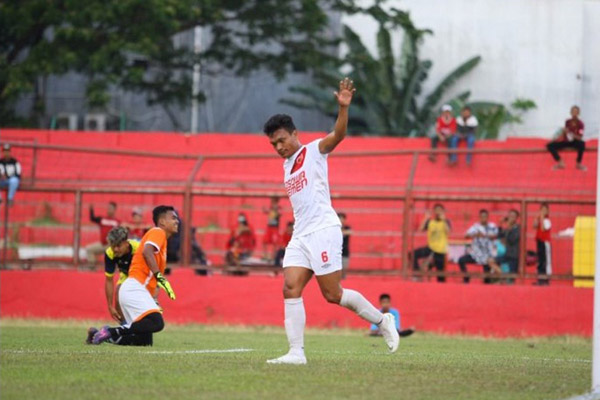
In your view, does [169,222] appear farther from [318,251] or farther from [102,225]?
[102,225]

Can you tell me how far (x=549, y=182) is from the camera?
23.2 metres

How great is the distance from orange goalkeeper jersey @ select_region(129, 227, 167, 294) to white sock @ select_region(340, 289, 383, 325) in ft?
9.33

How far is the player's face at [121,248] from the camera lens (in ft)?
45.7

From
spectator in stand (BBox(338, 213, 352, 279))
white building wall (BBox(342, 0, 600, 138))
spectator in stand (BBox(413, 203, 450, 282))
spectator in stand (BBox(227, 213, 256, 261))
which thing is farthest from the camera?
white building wall (BBox(342, 0, 600, 138))

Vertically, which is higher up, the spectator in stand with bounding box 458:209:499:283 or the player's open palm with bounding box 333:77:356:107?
the player's open palm with bounding box 333:77:356:107

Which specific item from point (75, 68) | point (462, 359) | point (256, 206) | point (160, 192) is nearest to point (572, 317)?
point (256, 206)

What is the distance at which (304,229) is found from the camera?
10883mm

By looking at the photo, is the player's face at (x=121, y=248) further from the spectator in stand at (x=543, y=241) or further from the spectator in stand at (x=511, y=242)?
the spectator in stand at (x=543, y=241)

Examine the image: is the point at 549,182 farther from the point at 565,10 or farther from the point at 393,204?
the point at 565,10

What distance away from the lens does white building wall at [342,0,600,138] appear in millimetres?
38406

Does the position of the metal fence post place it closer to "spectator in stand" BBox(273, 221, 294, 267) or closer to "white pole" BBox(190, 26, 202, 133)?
"spectator in stand" BBox(273, 221, 294, 267)

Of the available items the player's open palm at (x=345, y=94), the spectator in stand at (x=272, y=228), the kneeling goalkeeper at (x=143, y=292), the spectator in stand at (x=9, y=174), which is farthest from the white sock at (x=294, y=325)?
the spectator in stand at (x=9, y=174)

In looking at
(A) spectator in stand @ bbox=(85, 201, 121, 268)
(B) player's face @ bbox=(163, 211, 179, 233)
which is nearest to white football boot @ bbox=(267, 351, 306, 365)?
(B) player's face @ bbox=(163, 211, 179, 233)

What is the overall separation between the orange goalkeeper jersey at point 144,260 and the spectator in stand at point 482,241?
8757 mm
